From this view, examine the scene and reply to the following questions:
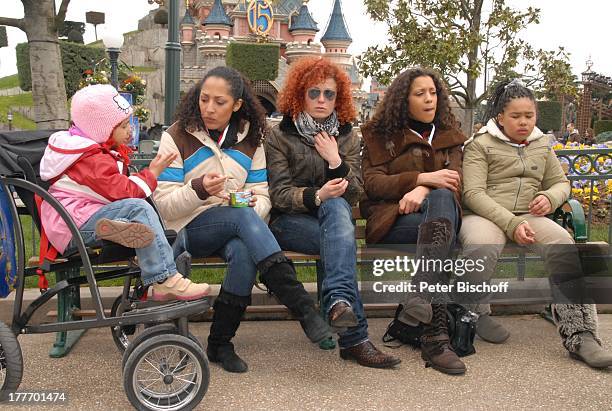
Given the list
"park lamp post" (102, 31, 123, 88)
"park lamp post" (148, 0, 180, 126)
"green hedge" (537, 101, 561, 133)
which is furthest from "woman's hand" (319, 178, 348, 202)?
"green hedge" (537, 101, 561, 133)

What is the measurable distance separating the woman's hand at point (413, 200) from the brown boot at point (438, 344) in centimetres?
62

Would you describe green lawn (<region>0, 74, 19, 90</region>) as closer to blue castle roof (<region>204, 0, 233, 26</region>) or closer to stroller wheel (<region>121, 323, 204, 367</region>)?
blue castle roof (<region>204, 0, 233, 26</region>)

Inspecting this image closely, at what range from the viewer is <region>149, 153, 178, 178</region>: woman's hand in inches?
136

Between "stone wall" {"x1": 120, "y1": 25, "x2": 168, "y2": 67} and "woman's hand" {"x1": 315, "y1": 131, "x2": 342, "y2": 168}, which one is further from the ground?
"stone wall" {"x1": 120, "y1": 25, "x2": 168, "y2": 67}

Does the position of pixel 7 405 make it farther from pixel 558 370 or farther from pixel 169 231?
pixel 558 370

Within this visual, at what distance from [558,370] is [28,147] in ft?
10.3

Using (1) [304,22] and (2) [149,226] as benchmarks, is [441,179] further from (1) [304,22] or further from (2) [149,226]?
(1) [304,22]

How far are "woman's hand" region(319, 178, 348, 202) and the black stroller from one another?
99cm

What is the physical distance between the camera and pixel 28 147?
10.9 ft

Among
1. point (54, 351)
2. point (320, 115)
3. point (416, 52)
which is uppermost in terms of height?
point (416, 52)

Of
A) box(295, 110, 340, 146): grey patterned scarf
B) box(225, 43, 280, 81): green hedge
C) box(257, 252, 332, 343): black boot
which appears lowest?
box(257, 252, 332, 343): black boot

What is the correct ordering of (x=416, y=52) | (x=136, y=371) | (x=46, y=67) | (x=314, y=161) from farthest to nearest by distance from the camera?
(x=416, y=52)
(x=46, y=67)
(x=314, y=161)
(x=136, y=371)

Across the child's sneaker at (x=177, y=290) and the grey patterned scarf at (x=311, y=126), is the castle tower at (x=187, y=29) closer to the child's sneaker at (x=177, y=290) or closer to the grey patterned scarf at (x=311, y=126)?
the grey patterned scarf at (x=311, y=126)

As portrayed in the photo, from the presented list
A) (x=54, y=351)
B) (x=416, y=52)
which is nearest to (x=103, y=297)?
(x=54, y=351)
